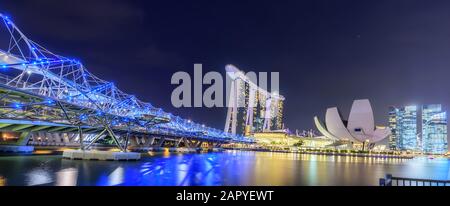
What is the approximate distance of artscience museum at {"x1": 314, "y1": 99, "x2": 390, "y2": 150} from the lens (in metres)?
94.8

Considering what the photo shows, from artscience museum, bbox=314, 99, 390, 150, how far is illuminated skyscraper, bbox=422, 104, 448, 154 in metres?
46.8

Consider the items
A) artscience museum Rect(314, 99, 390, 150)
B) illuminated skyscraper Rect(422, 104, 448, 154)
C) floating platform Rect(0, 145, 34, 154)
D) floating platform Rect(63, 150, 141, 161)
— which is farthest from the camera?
illuminated skyscraper Rect(422, 104, 448, 154)

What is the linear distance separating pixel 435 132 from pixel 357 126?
59432mm

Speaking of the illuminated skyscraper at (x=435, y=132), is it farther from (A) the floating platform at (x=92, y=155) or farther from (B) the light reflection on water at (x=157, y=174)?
(A) the floating platform at (x=92, y=155)

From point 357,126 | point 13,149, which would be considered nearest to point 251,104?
point 357,126

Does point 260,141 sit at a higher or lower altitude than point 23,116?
lower

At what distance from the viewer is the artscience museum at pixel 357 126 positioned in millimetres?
94750

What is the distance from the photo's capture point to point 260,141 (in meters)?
134

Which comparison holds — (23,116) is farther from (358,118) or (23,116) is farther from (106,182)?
(358,118)

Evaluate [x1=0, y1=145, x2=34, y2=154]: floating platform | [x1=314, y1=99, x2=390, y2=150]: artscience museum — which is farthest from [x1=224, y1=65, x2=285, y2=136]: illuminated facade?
[x1=0, y1=145, x2=34, y2=154]: floating platform

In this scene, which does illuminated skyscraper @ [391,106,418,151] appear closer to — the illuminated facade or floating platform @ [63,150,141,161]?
the illuminated facade

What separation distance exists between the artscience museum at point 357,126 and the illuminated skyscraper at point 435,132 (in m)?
46.8
